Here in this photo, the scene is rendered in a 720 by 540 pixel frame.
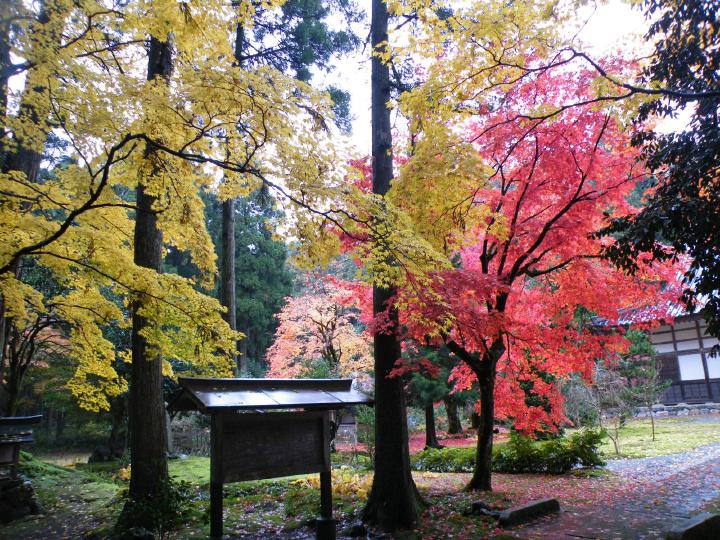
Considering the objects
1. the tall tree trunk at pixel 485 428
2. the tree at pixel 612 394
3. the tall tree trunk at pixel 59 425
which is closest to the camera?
the tall tree trunk at pixel 485 428

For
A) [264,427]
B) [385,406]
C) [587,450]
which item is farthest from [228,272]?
[587,450]

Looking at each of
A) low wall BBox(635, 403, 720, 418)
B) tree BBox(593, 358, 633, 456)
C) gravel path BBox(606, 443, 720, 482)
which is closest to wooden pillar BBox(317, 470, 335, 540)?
gravel path BBox(606, 443, 720, 482)

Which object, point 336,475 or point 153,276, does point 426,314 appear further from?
point 336,475

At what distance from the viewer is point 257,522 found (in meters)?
7.30

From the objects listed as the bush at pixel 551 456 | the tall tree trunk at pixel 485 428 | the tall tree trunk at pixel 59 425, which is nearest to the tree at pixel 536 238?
the tall tree trunk at pixel 485 428

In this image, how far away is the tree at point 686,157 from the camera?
16.9ft

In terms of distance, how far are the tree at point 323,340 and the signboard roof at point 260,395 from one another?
37.6 ft

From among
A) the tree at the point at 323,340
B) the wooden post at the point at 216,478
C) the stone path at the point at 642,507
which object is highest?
the tree at the point at 323,340

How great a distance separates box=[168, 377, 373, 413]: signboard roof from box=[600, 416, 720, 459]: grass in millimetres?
9323

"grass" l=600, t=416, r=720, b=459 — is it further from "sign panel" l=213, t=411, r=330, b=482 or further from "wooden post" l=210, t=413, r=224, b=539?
"wooden post" l=210, t=413, r=224, b=539

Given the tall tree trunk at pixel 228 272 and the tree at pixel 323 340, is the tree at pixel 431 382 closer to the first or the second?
the tree at pixel 323 340

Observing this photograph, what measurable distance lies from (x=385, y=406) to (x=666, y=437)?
13125 mm

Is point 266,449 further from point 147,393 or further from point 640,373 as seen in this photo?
point 640,373

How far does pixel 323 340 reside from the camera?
63.0 ft
